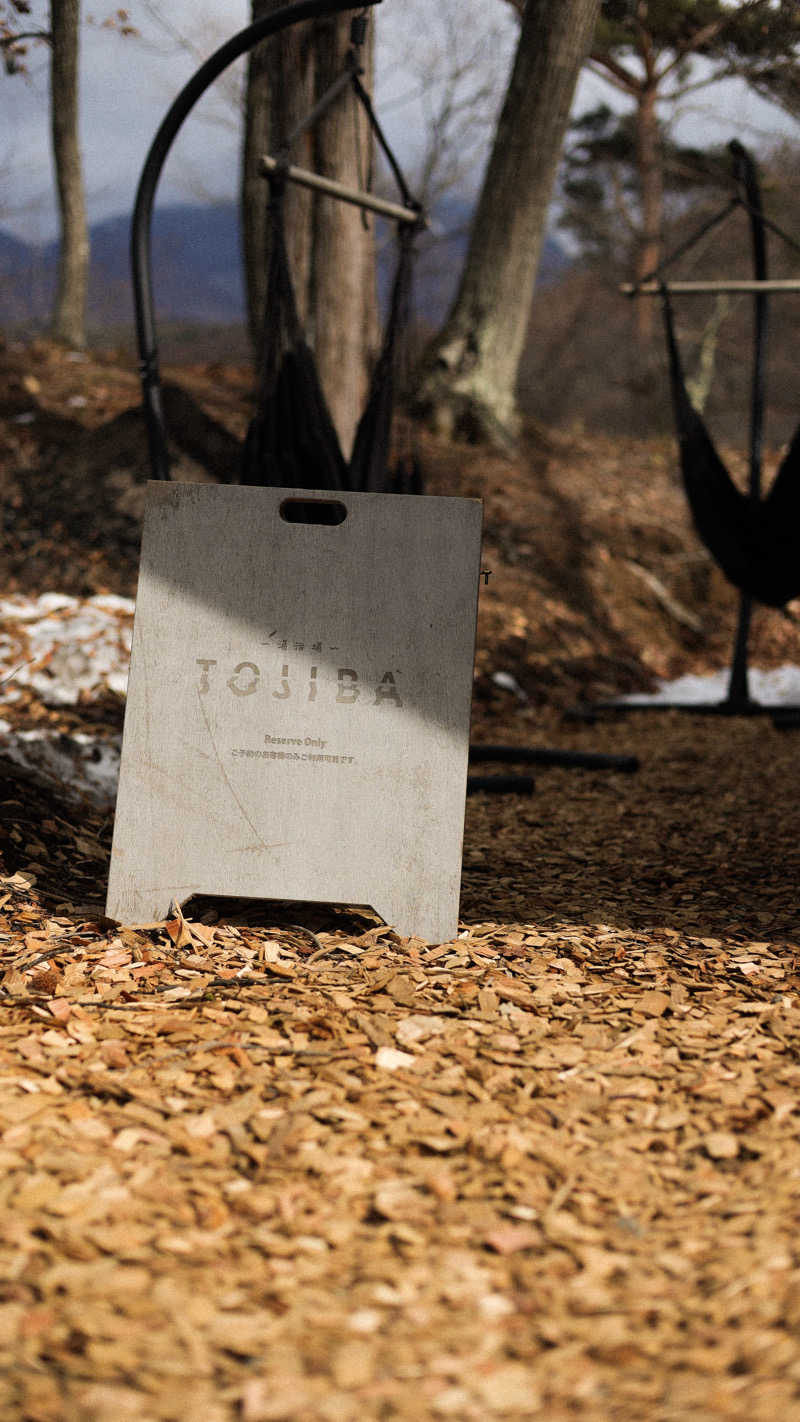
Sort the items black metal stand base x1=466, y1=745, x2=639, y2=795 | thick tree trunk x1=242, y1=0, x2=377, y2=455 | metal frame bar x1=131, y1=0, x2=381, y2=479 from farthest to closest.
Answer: thick tree trunk x1=242, y1=0, x2=377, y2=455 < black metal stand base x1=466, y1=745, x2=639, y2=795 < metal frame bar x1=131, y1=0, x2=381, y2=479

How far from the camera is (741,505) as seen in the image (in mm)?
4965

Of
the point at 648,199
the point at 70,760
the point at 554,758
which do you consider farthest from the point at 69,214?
the point at 554,758

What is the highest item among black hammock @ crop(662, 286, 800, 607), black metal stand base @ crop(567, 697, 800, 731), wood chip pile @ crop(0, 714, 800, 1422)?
black hammock @ crop(662, 286, 800, 607)

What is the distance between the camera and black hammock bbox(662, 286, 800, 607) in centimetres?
477

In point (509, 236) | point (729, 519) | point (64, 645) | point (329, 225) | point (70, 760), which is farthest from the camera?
point (509, 236)

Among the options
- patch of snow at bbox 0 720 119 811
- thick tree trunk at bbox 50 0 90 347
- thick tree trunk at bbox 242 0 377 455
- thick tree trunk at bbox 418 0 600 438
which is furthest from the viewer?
thick tree trunk at bbox 50 0 90 347

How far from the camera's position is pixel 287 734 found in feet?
6.79

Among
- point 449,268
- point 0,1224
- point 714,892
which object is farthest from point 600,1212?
point 449,268

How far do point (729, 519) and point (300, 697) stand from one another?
3.49 m

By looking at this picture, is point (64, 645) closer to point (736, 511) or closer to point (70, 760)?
point (70, 760)

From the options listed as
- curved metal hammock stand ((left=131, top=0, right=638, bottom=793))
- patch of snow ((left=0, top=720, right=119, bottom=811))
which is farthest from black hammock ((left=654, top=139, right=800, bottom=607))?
patch of snow ((left=0, top=720, right=119, bottom=811))

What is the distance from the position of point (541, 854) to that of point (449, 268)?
15.6 metres

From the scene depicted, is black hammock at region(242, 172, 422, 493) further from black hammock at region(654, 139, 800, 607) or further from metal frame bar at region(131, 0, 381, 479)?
black hammock at region(654, 139, 800, 607)

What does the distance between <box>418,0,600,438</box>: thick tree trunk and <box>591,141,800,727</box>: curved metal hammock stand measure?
5.01 ft
